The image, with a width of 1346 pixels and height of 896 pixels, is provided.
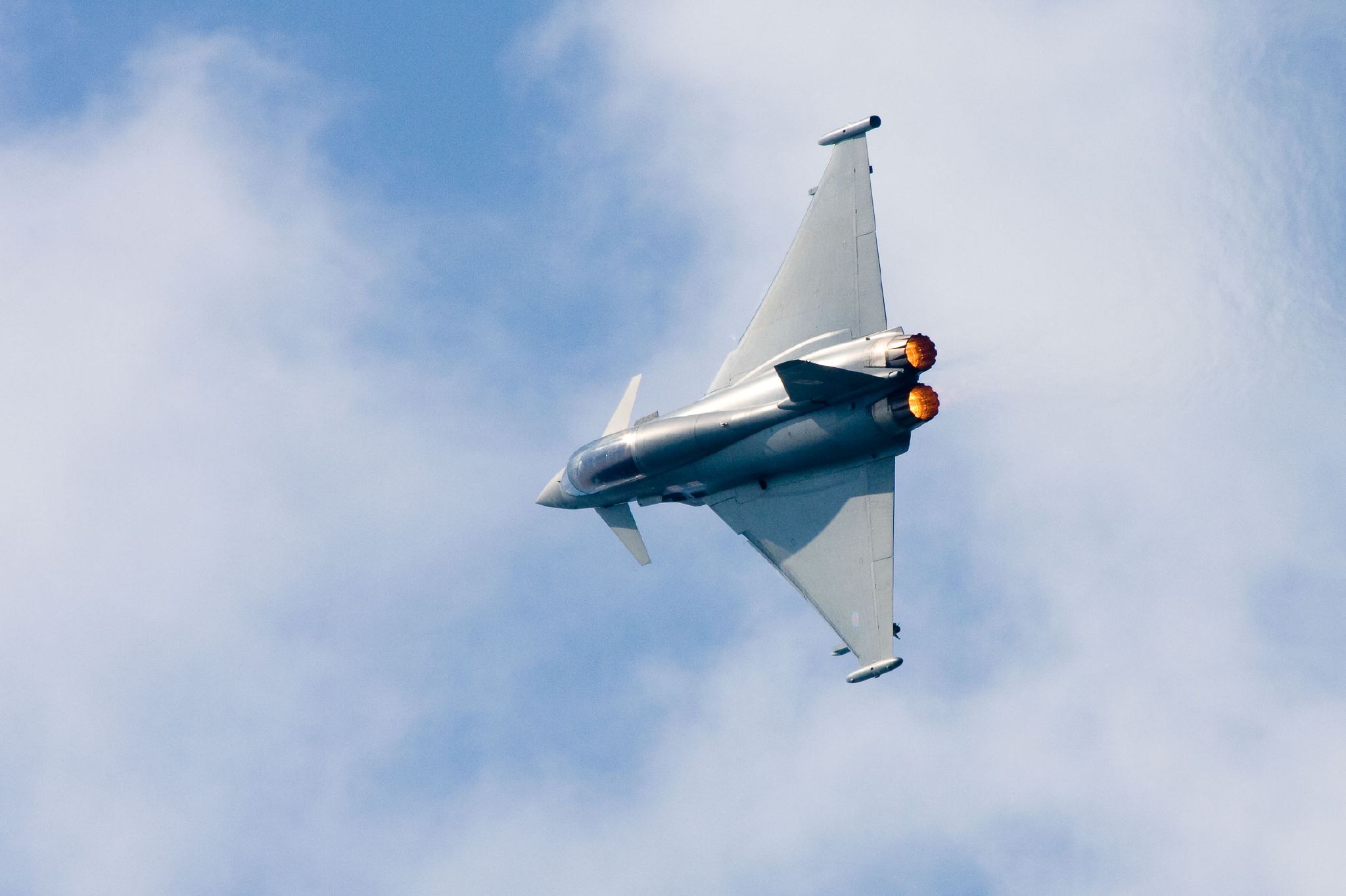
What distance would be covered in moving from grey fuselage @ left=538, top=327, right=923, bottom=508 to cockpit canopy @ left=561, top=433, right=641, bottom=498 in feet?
0.09

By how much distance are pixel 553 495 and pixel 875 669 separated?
37.7 ft

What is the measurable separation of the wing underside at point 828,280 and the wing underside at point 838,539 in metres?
3.56

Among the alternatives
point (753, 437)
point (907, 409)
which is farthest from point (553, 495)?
point (907, 409)

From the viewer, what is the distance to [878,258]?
40.1 m

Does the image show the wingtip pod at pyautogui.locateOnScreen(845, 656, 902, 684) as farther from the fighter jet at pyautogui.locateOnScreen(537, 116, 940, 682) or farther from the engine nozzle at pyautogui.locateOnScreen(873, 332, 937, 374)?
the engine nozzle at pyautogui.locateOnScreen(873, 332, 937, 374)

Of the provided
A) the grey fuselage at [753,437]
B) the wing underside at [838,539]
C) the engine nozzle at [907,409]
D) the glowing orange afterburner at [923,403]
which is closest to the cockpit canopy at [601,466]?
the grey fuselage at [753,437]

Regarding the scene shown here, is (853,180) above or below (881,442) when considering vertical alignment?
above

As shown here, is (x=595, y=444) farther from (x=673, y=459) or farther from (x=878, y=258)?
(x=878, y=258)

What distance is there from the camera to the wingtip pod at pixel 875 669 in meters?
37.0

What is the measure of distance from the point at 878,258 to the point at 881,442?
525 centimetres

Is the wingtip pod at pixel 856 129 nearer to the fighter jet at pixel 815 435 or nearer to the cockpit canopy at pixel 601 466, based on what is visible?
the fighter jet at pixel 815 435

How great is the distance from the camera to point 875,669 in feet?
122

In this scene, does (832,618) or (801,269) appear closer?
(832,618)

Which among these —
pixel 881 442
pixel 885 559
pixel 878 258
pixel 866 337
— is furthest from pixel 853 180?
pixel 885 559
